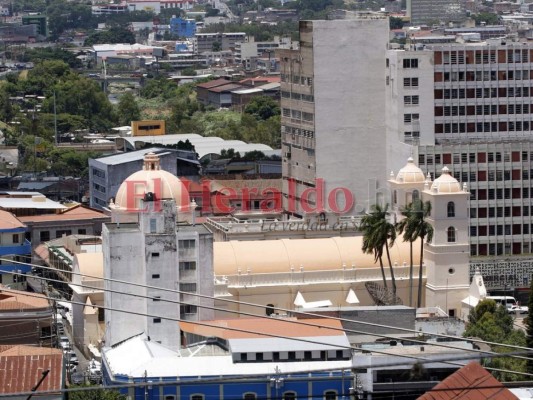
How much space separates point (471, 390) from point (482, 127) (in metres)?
42.9

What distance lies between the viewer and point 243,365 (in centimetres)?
5872

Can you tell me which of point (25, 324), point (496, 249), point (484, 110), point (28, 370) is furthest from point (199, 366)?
point (484, 110)

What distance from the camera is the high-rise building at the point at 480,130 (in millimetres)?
83750

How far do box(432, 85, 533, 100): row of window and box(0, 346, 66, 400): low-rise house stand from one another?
112 ft

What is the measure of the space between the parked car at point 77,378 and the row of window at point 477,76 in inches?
1099

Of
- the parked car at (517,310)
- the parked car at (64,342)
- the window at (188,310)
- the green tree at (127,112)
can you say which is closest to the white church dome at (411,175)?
the parked car at (517,310)

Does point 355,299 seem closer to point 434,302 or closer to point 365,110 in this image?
point 434,302

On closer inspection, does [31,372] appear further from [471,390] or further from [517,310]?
[517,310]

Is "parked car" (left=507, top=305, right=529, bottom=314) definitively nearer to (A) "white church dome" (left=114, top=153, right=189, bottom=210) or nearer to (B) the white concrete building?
(A) "white church dome" (left=114, top=153, right=189, bottom=210)

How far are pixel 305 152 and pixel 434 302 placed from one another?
75.1 feet

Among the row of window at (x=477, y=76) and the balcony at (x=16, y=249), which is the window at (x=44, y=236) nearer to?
the balcony at (x=16, y=249)

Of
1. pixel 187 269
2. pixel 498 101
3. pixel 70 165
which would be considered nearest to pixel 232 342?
pixel 187 269

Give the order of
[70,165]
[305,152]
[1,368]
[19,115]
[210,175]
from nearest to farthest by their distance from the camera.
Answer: [1,368], [305,152], [210,175], [70,165], [19,115]

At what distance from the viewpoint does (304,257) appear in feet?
240
